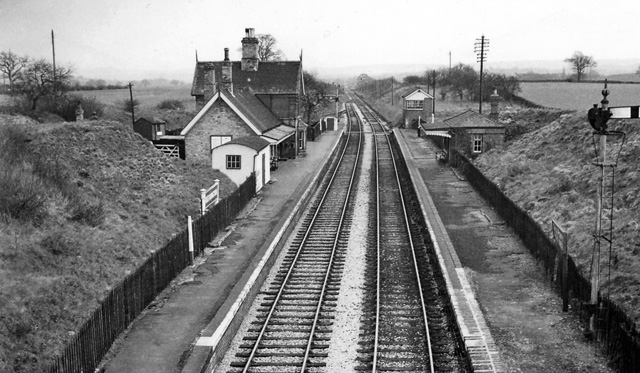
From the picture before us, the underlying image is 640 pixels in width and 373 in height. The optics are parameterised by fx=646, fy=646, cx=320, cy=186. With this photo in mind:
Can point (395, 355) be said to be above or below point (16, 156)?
below

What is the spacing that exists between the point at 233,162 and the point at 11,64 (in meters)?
26.4

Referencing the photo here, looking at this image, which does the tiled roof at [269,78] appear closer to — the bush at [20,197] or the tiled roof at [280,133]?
the tiled roof at [280,133]

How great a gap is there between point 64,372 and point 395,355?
231 inches

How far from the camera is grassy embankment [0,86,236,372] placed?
11.9m

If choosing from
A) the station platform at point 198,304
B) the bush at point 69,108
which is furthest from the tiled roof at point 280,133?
the bush at point 69,108

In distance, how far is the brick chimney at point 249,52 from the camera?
47.8 metres

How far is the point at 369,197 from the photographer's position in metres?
30.3

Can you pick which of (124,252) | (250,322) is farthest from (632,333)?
(124,252)

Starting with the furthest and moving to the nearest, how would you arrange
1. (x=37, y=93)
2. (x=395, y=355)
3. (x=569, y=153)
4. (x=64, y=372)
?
(x=37, y=93) < (x=569, y=153) < (x=395, y=355) < (x=64, y=372)

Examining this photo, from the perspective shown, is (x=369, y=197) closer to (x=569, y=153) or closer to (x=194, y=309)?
(x=569, y=153)

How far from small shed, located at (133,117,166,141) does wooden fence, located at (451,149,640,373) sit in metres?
27.9

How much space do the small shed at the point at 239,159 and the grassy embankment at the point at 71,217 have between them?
1.79 feet

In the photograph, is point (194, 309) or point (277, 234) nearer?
point (194, 309)

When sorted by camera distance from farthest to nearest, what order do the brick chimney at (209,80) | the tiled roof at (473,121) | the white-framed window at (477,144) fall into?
the white-framed window at (477,144) < the tiled roof at (473,121) < the brick chimney at (209,80)
